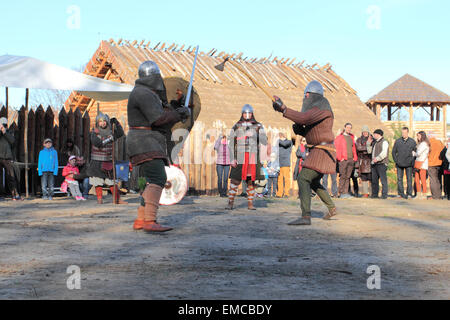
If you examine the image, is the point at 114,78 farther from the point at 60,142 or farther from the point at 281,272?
the point at 281,272

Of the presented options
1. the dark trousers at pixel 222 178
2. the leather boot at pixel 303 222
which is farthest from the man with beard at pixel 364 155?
the leather boot at pixel 303 222

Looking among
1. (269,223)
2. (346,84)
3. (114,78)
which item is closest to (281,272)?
(269,223)

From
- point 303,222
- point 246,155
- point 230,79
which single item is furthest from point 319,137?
point 230,79

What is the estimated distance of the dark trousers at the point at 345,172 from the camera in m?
14.5

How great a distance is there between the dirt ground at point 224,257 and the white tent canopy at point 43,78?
4.05m

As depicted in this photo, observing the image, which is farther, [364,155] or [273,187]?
[273,187]

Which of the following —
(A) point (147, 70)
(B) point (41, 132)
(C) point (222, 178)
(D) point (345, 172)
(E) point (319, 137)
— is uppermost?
(A) point (147, 70)

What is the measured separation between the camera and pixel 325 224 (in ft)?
24.9

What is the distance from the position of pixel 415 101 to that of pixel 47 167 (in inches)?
1214

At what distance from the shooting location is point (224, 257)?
5.05 metres

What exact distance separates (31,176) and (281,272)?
10.8 m

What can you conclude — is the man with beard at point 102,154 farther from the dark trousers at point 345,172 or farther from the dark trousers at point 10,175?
the dark trousers at point 345,172

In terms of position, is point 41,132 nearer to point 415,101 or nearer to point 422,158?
point 422,158

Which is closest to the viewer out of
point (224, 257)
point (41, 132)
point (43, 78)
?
point (224, 257)
